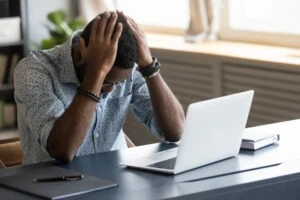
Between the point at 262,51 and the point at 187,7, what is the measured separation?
96 centimetres

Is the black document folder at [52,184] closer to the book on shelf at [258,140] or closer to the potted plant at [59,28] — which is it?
the book on shelf at [258,140]

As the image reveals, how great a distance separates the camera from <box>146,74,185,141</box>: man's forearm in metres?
2.71

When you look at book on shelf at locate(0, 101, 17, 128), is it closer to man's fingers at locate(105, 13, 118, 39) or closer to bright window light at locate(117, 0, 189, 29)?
bright window light at locate(117, 0, 189, 29)

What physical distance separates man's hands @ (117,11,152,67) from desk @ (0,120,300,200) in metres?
0.36

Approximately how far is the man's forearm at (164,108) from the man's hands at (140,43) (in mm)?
86

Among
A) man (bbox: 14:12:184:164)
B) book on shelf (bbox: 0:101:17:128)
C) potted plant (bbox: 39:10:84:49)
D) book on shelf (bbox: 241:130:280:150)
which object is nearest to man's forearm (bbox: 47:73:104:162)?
man (bbox: 14:12:184:164)

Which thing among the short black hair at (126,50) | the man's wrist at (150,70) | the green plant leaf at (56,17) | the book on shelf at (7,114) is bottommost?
the book on shelf at (7,114)

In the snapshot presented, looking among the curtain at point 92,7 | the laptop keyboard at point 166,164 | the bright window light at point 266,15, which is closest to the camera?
the laptop keyboard at point 166,164

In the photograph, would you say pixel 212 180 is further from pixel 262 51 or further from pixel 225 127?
pixel 262 51

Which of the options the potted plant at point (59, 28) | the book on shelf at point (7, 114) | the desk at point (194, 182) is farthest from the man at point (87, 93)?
the book on shelf at point (7, 114)

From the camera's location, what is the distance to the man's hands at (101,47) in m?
2.41

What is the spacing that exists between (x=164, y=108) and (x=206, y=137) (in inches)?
22.5

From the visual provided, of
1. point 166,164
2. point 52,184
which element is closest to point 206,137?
point 166,164

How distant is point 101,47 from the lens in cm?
242
